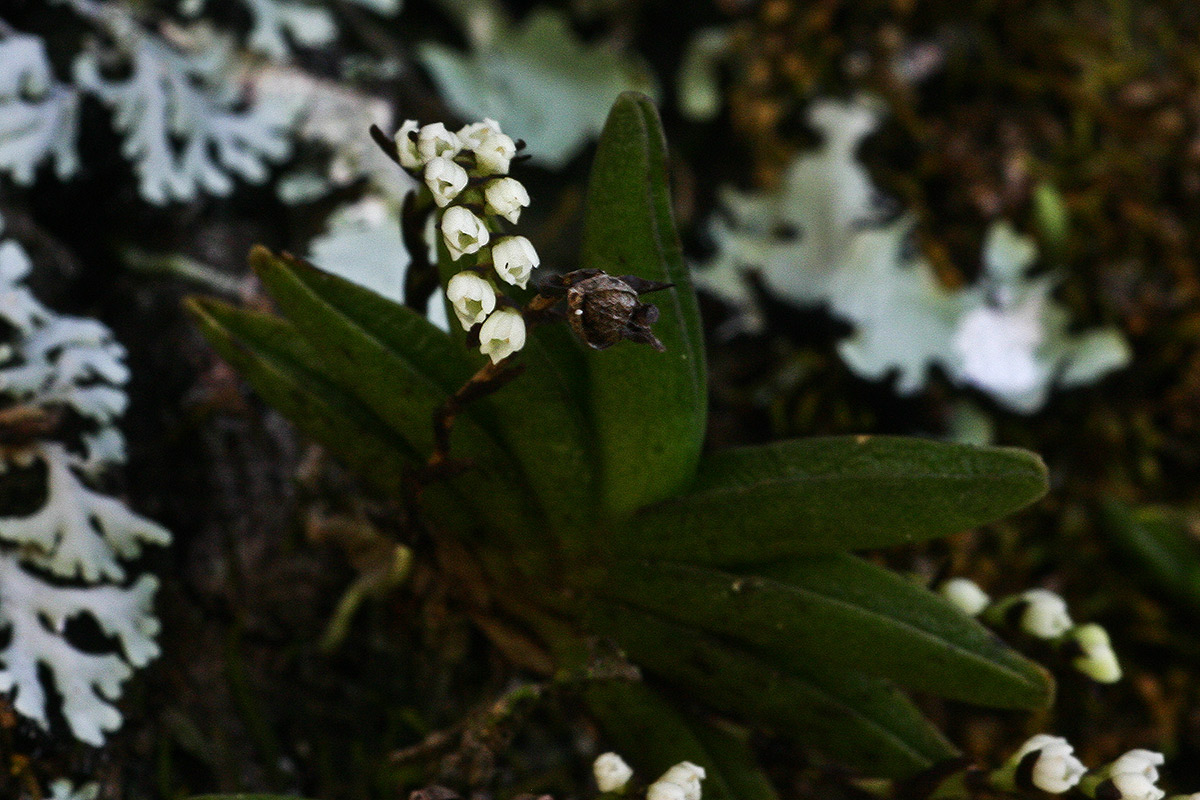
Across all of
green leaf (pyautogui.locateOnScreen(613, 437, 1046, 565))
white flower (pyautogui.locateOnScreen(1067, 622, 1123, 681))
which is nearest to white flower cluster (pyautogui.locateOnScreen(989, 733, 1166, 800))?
white flower (pyautogui.locateOnScreen(1067, 622, 1123, 681))

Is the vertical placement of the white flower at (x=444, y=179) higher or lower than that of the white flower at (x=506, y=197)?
higher

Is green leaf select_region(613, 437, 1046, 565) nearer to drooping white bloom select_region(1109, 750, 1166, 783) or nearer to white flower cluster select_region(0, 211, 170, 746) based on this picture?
drooping white bloom select_region(1109, 750, 1166, 783)

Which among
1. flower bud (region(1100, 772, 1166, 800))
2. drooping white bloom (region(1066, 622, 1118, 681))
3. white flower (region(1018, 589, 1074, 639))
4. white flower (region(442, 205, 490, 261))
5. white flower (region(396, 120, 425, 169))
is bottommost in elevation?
flower bud (region(1100, 772, 1166, 800))

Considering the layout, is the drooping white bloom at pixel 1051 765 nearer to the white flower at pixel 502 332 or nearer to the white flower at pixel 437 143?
the white flower at pixel 502 332

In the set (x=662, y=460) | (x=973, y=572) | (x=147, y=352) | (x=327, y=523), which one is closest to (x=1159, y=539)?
(x=973, y=572)

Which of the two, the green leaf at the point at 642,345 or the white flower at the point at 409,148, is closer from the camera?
the white flower at the point at 409,148

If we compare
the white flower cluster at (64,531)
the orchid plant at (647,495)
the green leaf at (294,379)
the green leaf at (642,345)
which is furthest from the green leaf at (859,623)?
the white flower cluster at (64,531)
